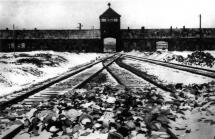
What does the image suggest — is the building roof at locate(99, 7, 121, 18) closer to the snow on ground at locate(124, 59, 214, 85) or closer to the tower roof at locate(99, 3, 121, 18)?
the tower roof at locate(99, 3, 121, 18)

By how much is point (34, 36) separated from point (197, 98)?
61.9 meters

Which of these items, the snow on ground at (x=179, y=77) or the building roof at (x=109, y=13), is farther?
the building roof at (x=109, y=13)

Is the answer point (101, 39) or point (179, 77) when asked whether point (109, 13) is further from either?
point (179, 77)

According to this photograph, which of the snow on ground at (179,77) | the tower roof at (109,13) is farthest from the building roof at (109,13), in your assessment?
the snow on ground at (179,77)

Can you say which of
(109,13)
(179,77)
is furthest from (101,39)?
(179,77)

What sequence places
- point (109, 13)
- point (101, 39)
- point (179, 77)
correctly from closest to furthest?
→ point (179, 77)
point (109, 13)
point (101, 39)

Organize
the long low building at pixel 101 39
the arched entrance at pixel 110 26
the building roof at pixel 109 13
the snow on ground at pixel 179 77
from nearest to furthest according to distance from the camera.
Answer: the snow on ground at pixel 179 77 < the arched entrance at pixel 110 26 < the building roof at pixel 109 13 < the long low building at pixel 101 39

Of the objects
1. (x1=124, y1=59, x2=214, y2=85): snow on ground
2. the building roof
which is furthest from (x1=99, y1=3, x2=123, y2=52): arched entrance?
(x1=124, y1=59, x2=214, y2=85): snow on ground

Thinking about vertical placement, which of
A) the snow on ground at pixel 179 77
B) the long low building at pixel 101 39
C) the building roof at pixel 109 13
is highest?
the building roof at pixel 109 13

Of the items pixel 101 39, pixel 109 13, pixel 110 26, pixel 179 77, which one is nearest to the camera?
pixel 179 77

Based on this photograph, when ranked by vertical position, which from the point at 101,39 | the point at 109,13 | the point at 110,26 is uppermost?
the point at 109,13

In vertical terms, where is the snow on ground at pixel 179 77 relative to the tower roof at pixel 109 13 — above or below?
below

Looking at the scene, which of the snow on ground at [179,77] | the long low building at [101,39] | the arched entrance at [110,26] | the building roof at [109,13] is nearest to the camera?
the snow on ground at [179,77]

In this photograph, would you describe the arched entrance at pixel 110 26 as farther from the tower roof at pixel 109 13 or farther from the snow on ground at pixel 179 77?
the snow on ground at pixel 179 77
